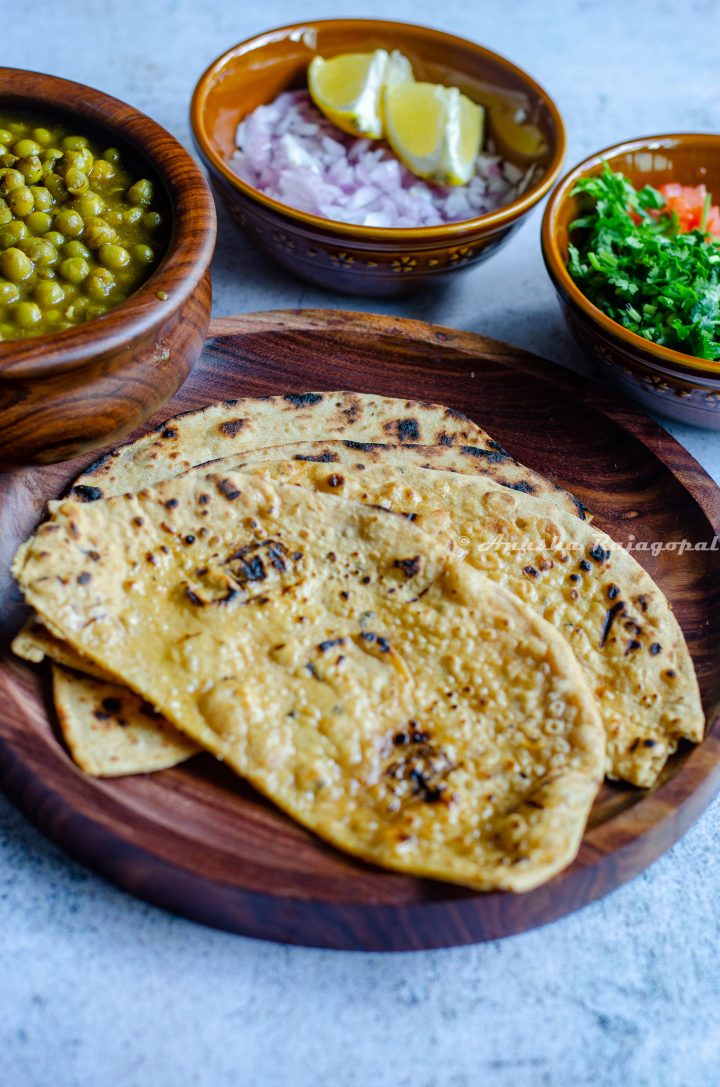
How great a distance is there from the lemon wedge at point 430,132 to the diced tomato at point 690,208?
36.3 inches

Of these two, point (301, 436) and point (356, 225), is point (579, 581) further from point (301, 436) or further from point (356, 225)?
point (356, 225)

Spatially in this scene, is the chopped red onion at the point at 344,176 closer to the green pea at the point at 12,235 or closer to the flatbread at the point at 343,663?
the green pea at the point at 12,235

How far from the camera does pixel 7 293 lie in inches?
A: 121

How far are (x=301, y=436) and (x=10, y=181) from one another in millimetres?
1237

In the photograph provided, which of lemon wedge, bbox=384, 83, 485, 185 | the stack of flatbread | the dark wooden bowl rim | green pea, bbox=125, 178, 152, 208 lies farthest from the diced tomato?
green pea, bbox=125, 178, 152, 208

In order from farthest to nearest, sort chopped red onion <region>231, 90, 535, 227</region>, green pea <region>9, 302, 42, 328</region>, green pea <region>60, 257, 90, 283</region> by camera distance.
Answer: chopped red onion <region>231, 90, 535, 227</region>
green pea <region>60, 257, 90, 283</region>
green pea <region>9, 302, 42, 328</region>

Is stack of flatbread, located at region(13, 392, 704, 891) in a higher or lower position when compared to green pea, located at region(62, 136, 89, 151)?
lower

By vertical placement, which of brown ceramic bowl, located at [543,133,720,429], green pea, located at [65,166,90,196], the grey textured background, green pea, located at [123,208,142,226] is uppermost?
green pea, located at [65,166,90,196]

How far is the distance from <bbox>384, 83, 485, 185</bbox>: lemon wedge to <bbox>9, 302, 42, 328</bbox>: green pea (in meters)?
2.27

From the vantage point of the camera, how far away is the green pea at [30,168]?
3320 mm

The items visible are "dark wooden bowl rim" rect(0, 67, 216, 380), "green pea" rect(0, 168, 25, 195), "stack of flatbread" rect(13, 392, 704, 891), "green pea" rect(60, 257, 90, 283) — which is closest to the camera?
"stack of flatbread" rect(13, 392, 704, 891)

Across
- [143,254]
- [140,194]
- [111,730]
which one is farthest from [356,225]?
[111,730]

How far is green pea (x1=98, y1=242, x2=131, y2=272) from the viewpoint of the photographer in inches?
125

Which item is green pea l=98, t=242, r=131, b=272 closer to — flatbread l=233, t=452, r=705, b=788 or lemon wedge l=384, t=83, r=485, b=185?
flatbread l=233, t=452, r=705, b=788
